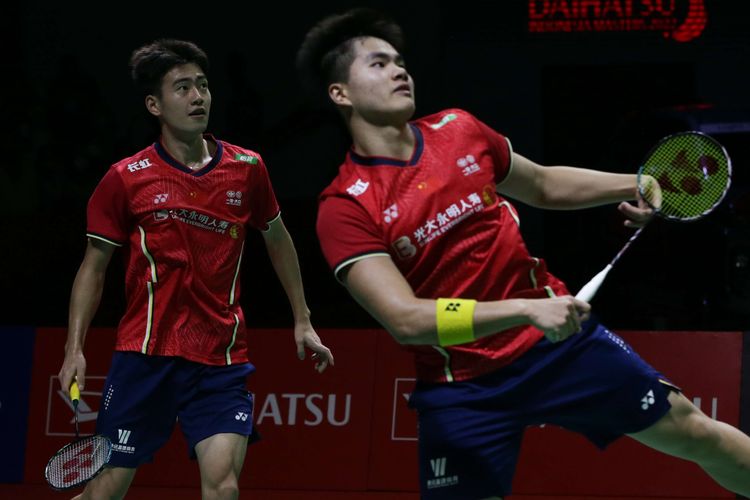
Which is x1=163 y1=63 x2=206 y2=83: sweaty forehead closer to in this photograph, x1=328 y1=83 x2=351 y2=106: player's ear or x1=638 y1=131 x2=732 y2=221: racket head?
x1=328 y1=83 x2=351 y2=106: player's ear

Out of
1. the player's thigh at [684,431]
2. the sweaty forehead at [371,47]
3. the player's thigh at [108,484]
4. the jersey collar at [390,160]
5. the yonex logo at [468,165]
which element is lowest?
the player's thigh at [108,484]

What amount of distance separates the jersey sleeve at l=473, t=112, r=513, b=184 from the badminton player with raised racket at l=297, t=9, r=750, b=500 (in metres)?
0.05

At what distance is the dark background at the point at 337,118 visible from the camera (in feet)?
23.6

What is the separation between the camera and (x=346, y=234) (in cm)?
303

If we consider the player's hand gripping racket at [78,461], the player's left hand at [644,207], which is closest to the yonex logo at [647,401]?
the player's left hand at [644,207]

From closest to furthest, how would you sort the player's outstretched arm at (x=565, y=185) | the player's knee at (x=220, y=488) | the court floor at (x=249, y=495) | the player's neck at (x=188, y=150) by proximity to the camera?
1. the player's outstretched arm at (x=565, y=185)
2. the player's knee at (x=220, y=488)
3. the player's neck at (x=188, y=150)
4. the court floor at (x=249, y=495)

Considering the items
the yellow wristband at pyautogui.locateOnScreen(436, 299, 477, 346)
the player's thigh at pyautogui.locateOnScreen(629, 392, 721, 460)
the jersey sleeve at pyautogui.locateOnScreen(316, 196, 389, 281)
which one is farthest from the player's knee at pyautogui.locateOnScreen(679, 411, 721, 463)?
the jersey sleeve at pyautogui.locateOnScreen(316, 196, 389, 281)

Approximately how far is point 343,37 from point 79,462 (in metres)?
1.63

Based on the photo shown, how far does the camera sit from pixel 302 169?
308 inches

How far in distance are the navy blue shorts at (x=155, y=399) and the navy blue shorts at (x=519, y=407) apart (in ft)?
3.39

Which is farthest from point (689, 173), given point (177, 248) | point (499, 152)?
point (177, 248)

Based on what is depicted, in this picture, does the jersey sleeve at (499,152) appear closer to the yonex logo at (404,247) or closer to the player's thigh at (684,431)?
the yonex logo at (404,247)

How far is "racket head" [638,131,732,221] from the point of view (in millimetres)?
3434

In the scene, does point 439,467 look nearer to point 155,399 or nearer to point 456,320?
point 456,320
